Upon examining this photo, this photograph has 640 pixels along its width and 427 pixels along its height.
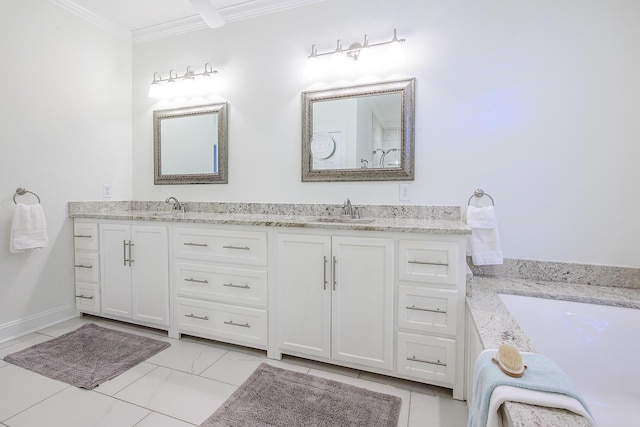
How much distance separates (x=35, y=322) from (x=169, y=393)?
1.52 m

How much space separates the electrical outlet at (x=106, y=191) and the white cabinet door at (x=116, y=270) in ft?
1.62

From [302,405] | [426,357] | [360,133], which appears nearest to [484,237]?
[426,357]

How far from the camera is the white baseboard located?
218 cm

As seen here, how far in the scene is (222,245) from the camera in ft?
6.78

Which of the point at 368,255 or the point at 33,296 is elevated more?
the point at 368,255

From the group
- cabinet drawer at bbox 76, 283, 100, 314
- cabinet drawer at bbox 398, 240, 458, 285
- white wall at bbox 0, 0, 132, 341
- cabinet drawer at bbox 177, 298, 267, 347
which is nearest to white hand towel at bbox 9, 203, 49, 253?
white wall at bbox 0, 0, 132, 341

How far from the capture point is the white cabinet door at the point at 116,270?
236cm

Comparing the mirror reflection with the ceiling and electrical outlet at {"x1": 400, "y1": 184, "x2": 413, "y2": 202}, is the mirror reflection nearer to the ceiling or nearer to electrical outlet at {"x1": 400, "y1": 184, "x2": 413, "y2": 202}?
electrical outlet at {"x1": 400, "y1": 184, "x2": 413, "y2": 202}

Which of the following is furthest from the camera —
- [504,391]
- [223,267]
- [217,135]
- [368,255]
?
[217,135]

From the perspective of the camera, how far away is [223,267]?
207cm

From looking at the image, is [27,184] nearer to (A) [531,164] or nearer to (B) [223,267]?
(B) [223,267]

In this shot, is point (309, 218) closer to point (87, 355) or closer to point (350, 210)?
point (350, 210)

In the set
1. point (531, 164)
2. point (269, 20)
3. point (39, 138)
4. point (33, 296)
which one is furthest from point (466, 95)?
point (33, 296)

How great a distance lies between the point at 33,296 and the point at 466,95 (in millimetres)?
3405
